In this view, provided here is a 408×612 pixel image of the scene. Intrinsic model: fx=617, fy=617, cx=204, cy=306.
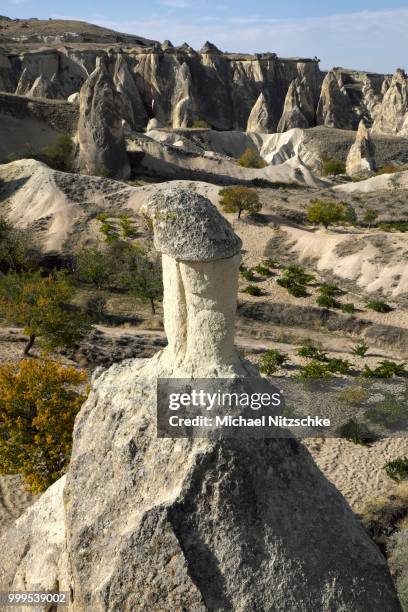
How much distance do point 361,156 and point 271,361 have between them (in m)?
38.9

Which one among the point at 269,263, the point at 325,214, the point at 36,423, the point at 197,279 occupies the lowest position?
the point at 269,263

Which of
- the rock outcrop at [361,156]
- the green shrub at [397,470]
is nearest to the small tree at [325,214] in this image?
the green shrub at [397,470]

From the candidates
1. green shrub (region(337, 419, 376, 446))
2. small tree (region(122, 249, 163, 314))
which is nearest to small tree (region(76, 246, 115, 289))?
small tree (region(122, 249, 163, 314))

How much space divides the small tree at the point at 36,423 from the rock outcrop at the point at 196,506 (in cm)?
416

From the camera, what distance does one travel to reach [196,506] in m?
5.23

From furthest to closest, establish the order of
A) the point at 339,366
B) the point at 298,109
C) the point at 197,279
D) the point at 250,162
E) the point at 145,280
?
the point at 298,109
the point at 250,162
the point at 145,280
the point at 339,366
the point at 197,279

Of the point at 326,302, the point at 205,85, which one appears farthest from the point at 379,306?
the point at 205,85

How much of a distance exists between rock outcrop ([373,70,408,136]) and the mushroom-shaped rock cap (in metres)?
64.8

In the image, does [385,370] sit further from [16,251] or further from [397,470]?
[16,251]

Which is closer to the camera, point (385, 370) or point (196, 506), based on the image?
point (196, 506)

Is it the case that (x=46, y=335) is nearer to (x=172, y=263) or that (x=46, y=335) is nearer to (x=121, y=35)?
(x=172, y=263)

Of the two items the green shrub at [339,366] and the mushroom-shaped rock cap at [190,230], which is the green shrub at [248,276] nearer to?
the green shrub at [339,366]

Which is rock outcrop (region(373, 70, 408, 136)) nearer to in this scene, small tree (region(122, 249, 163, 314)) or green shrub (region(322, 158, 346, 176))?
green shrub (region(322, 158, 346, 176))

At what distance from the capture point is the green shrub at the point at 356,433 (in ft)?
44.9
